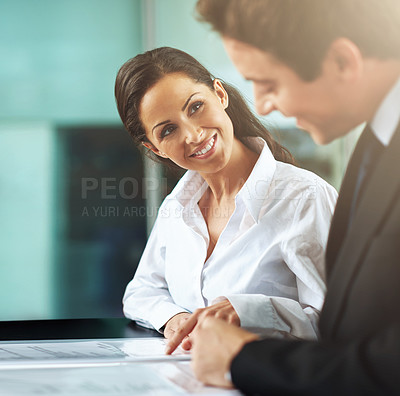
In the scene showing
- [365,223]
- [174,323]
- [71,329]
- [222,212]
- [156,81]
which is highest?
[156,81]

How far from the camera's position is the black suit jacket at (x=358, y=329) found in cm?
54

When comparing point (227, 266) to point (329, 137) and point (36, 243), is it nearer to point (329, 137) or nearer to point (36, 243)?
point (329, 137)

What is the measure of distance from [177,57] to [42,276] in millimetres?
951

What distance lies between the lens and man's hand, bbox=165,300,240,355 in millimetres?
954

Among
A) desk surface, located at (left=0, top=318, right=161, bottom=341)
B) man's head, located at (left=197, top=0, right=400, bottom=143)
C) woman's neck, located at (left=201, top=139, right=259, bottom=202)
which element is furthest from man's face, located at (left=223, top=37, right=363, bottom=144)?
desk surface, located at (left=0, top=318, right=161, bottom=341)

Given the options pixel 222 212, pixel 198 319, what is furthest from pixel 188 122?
pixel 198 319

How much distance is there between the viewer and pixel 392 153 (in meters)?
0.64

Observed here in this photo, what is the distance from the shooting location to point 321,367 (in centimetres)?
56

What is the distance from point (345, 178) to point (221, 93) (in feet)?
1.85

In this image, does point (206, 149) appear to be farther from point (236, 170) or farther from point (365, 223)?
point (365, 223)

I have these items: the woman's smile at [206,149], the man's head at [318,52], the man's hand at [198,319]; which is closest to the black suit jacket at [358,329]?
the man's head at [318,52]

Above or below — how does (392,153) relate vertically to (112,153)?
above

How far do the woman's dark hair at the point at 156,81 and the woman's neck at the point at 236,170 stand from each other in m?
0.03

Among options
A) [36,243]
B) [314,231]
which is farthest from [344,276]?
[36,243]
